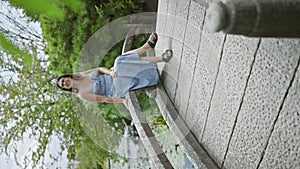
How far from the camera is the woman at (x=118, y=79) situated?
2211mm

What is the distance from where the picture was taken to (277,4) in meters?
0.60

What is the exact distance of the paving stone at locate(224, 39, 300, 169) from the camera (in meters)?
0.98

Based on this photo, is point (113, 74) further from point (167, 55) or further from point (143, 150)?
point (143, 150)

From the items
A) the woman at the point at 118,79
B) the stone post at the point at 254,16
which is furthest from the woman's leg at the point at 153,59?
the stone post at the point at 254,16

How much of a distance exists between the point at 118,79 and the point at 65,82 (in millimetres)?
319

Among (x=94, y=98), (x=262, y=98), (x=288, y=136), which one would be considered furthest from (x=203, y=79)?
(x=94, y=98)

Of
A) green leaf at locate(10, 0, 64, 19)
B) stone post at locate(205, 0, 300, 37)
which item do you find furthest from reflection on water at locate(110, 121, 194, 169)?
green leaf at locate(10, 0, 64, 19)

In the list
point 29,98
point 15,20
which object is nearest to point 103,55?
point 15,20

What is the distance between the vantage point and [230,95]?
1297 millimetres

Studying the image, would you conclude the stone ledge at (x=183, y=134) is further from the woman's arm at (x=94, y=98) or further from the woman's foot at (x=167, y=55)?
the woman's arm at (x=94, y=98)

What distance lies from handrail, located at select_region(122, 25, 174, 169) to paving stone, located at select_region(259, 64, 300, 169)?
0.64 meters

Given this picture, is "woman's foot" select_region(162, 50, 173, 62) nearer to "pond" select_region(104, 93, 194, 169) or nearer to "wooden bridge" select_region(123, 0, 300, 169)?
"wooden bridge" select_region(123, 0, 300, 169)

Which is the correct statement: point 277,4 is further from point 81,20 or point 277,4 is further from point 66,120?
point 66,120

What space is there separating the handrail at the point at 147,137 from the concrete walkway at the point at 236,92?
179mm
